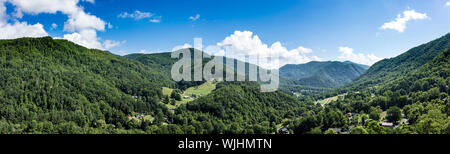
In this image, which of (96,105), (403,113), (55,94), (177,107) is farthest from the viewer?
(177,107)

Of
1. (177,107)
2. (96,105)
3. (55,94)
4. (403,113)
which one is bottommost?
(177,107)

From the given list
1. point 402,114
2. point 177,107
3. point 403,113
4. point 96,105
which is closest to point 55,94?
point 96,105

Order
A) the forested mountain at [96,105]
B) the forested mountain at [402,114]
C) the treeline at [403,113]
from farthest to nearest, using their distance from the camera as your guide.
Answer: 1. the forested mountain at [96,105]
2. the forested mountain at [402,114]
3. the treeline at [403,113]

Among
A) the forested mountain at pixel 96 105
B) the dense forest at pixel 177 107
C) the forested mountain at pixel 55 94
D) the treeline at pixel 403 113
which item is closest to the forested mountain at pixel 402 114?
the treeline at pixel 403 113

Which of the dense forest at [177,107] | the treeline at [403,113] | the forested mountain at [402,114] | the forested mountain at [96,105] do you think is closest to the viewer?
the treeline at [403,113]

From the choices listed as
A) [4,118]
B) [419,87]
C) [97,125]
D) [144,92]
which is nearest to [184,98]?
[144,92]

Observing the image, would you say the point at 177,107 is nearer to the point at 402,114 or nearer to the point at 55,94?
the point at 55,94

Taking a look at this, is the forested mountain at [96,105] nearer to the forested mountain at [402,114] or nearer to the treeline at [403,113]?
the treeline at [403,113]

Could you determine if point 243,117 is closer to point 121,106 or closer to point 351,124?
point 351,124

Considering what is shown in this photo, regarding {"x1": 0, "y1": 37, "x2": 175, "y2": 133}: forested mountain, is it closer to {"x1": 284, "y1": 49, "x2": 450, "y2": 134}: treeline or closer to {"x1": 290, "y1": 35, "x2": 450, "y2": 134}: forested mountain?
{"x1": 284, "y1": 49, "x2": 450, "y2": 134}: treeline

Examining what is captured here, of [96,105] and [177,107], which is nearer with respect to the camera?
[96,105]

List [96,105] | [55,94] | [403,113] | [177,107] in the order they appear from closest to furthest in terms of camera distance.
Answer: [403,113], [55,94], [96,105], [177,107]
